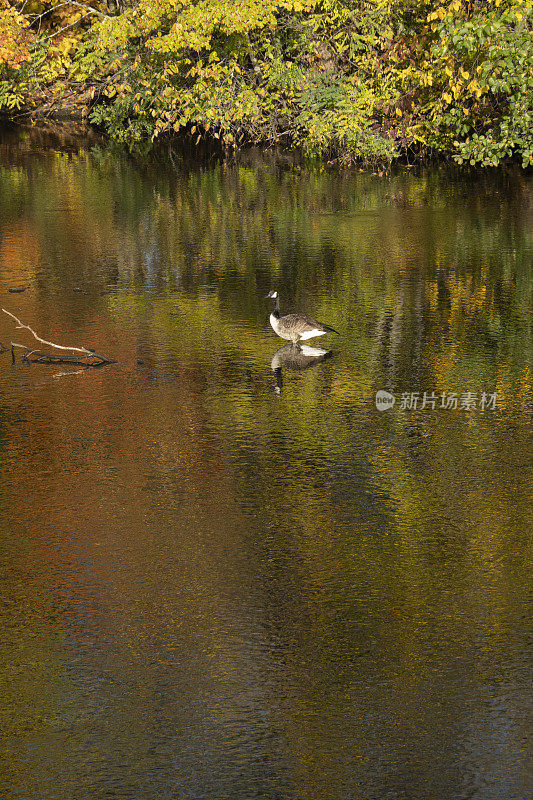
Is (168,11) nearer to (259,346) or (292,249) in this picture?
(292,249)

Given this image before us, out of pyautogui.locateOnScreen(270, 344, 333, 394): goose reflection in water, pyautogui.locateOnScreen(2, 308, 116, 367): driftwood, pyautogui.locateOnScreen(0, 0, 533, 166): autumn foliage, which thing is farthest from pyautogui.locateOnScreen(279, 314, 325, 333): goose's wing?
pyautogui.locateOnScreen(0, 0, 533, 166): autumn foliage

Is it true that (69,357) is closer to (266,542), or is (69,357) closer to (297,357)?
(297,357)

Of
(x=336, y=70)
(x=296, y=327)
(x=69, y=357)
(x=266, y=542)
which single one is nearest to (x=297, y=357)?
(x=296, y=327)

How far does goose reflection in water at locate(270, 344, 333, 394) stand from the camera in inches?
440

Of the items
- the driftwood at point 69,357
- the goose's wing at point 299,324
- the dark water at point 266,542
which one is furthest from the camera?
the goose's wing at point 299,324

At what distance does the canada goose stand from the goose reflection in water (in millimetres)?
119

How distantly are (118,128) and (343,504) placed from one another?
31.2 m

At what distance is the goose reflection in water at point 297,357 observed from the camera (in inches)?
440

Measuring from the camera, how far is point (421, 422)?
9.40 metres

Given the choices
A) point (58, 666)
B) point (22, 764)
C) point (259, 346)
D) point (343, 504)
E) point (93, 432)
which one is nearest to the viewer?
point (22, 764)

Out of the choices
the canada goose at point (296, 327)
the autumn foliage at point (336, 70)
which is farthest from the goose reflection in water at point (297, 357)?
the autumn foliage at point (336, 70)

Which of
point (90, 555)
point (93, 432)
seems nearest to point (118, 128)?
point (93, 432)

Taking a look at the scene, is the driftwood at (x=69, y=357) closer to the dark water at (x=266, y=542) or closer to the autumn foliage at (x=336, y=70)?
the dark water at (x=266, y=542)

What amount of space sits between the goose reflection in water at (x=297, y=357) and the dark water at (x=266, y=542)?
0.16m
